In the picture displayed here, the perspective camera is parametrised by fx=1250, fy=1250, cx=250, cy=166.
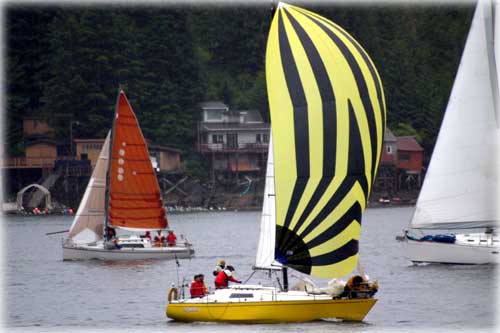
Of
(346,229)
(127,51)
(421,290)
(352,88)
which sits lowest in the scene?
(421,290)

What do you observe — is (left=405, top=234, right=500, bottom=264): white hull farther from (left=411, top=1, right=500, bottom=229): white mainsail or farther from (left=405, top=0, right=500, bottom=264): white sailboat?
(left=411, top=1, right=500, bottom=229): white mainsail

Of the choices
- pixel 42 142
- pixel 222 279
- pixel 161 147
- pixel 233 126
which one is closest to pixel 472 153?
pixel 222 279

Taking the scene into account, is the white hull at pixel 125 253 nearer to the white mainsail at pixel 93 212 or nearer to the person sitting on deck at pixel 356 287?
the white mainsail at pixel 93 212

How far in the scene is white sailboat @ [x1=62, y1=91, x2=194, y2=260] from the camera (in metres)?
45.4

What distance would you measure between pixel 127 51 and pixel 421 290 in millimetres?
68683

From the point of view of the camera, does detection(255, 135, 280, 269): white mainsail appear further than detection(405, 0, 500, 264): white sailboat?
No

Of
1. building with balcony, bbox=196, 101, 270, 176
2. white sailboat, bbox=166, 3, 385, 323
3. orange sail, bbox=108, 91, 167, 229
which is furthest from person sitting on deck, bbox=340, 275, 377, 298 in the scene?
building with balcony, bbox=196, 101, 270, 176

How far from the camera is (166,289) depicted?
36406 millimetres

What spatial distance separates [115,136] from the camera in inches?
1815

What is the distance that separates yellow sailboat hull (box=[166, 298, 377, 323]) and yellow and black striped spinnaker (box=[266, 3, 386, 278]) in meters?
0.68

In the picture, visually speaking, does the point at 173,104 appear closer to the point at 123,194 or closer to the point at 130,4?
the point at 130,4

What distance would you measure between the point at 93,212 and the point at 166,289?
10149 mm

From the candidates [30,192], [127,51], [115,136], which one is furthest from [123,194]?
[127,51]

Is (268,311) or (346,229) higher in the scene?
(346,229)
